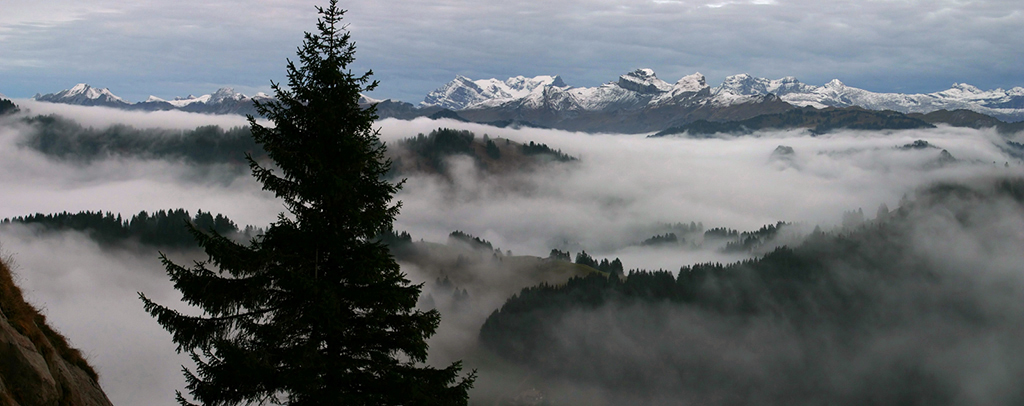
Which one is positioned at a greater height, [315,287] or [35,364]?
[315,287]

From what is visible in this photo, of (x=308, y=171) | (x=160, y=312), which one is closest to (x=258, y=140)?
(x=308, y=171)

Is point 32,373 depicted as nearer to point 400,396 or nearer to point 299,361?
point 299,361

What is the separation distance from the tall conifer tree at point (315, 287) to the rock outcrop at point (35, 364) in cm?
396

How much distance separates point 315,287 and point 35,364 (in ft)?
28.9

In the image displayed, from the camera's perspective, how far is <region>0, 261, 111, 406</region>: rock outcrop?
18062 millimetres

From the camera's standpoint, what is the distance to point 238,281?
18031mm

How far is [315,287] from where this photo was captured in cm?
1775

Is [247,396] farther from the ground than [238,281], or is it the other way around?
[238,281]

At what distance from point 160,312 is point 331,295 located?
4.85 m

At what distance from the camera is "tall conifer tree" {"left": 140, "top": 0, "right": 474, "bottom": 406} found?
17828 millimetres

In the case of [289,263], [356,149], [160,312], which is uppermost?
[356,149]

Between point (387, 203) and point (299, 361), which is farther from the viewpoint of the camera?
point (387, 203)

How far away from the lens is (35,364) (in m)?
18.7

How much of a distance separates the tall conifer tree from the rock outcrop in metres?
3.96
